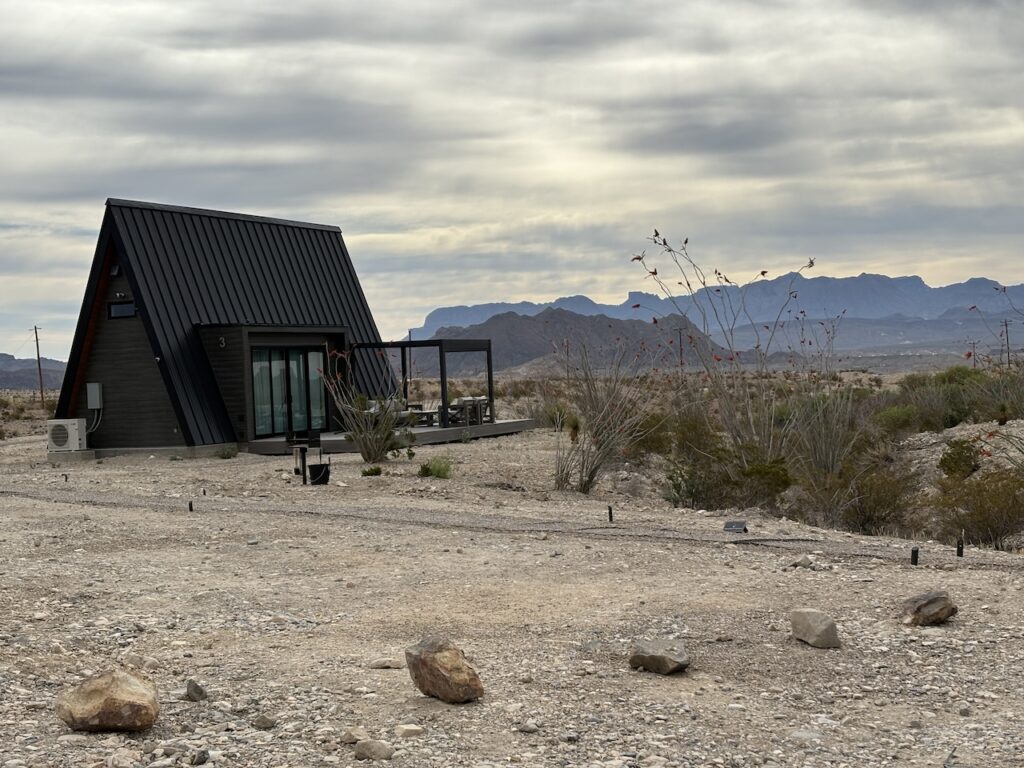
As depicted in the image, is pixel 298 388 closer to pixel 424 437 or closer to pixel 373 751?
pixel 424 437

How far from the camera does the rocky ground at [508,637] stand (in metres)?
5.71

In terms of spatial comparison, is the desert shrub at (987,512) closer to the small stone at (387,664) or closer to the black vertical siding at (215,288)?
the small stone at (387,664)

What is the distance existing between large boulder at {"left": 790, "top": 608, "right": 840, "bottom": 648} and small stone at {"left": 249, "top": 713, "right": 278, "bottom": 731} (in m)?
3.37

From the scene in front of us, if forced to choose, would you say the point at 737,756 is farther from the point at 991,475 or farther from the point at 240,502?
the point at 240,502

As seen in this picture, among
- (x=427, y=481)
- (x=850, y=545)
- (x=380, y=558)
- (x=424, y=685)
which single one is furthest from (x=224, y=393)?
(x=424, y=685)

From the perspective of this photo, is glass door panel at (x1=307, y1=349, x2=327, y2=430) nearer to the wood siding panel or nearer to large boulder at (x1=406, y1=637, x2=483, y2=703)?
the wood siding panel

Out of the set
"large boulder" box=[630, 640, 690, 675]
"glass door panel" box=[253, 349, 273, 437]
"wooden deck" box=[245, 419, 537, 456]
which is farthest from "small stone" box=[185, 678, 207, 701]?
"glass door panel" box=[253, 349, 273, 437]

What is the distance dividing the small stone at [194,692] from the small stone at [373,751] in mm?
1278

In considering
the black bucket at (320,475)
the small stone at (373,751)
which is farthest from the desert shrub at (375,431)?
the small stone at (373,751)

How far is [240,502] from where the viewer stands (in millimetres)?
15656

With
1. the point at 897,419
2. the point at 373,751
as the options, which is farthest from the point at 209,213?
the point at 373,751

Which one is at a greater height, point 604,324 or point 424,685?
point 604,324

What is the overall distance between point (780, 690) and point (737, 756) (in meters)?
1.13

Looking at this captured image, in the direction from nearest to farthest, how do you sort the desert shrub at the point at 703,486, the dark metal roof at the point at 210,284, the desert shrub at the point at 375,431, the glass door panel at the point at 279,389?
the desert shrub at the point at 703,486 < the desert shrub at the point at 375,431 < the dark metal roof at the point at 210,284 < the glass door panel at the point at 279,389
